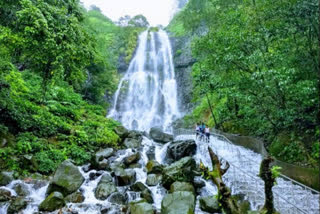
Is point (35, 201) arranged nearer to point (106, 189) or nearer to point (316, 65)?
point (106, 189)

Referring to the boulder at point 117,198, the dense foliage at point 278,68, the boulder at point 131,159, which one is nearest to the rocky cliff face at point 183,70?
the dense foliage at point 278,68

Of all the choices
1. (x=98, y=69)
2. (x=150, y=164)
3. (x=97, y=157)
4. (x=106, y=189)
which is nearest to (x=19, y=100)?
(x=97, y=157)

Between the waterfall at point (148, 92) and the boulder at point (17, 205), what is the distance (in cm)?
1861

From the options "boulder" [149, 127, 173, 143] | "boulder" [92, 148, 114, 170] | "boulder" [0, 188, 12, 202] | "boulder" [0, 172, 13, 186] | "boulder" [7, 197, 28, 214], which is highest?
"boulder" [149, 127, 173, 143]

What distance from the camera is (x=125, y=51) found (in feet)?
138

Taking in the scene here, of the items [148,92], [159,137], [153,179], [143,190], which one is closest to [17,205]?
[143,190]

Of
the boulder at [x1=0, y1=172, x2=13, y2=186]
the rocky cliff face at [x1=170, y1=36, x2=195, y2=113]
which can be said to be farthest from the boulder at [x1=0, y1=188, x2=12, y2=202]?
the rocky cliff face at [x1=170, y1=36, x2=195, y2=113]

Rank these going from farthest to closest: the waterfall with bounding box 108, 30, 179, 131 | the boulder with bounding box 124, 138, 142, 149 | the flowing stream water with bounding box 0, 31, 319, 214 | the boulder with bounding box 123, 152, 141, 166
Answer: the waterfall with bounding box 108, 30, 179, 131, the boulder with bounding box 124, 138, 142, 149, the boulder with bounding box 123, 152, 141, 166, the flowing stream water with bounding box 0, 31, 319, 214

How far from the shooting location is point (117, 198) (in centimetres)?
949

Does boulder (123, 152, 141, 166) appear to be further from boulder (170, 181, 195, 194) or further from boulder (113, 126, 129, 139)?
boulder (113, 126, 129, 139)

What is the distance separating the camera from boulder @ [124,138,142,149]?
1692 cm

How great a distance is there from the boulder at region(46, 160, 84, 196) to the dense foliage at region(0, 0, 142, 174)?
1.46 meters

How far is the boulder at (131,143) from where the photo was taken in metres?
16.9

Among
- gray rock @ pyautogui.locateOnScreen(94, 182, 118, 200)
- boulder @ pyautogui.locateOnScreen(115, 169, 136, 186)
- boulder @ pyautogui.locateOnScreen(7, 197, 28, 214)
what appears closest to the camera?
boulder @ pyautogui.locateOnScreen(7, 197, 28, 214)
